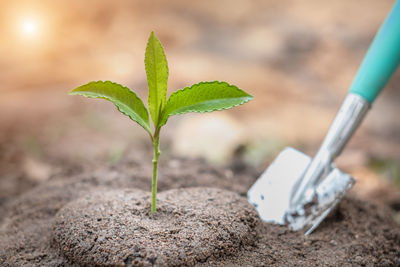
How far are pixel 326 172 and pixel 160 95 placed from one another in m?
0.75

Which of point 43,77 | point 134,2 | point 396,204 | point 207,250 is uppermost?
point 134,2

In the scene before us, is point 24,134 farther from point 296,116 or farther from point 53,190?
point 296,116

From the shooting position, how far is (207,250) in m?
0.99

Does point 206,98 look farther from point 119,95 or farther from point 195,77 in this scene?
point 195,77

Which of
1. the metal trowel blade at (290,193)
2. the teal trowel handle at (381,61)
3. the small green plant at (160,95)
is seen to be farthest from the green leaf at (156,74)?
the teal trowel handle at (381,61)

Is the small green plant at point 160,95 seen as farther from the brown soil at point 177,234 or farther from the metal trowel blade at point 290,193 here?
the metal trowel blade at point 290,193

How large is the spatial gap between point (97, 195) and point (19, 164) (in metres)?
1.03

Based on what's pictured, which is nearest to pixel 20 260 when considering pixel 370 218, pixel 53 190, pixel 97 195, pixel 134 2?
pixel 97 195

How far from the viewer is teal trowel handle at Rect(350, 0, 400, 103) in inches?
52.9

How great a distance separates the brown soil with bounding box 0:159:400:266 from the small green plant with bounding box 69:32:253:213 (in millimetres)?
126

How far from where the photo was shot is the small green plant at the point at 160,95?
974 millimetres

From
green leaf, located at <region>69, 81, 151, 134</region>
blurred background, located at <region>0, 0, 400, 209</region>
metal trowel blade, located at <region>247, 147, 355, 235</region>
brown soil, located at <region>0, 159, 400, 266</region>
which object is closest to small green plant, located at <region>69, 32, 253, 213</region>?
green leaf, located at <region>69, 81, 151, 134</region>

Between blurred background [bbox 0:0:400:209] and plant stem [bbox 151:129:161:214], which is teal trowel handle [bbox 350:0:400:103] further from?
plant stem [bbox 151:129:161:214]

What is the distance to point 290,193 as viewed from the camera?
1.43 m
